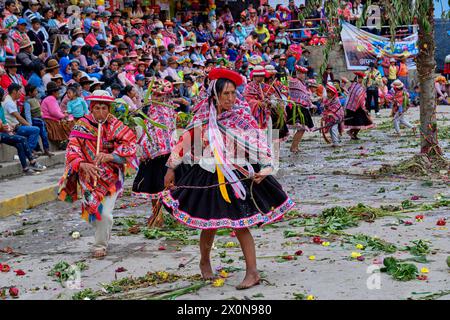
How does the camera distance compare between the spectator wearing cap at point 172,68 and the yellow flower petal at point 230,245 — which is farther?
the spectator wearing cap at point 172,68

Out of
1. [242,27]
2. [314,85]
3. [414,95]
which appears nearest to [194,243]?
[314,85]

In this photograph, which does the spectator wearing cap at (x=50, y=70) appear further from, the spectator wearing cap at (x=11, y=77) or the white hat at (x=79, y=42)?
the white hat at (x=79, y=42)

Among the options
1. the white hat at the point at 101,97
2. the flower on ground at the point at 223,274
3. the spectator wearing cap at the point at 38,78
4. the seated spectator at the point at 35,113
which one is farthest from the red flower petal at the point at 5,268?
the spectator wearing cap at the point at 38,78

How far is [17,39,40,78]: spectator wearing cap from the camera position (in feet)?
52.4

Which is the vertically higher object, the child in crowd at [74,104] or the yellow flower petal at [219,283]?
the child in crowd at [74,104]

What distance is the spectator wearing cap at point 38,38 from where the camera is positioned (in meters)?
17.6

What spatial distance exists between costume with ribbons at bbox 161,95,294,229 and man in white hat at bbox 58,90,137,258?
1.43 m

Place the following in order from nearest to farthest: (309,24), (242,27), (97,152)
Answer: (97,152)
(242,27)
(309,24)

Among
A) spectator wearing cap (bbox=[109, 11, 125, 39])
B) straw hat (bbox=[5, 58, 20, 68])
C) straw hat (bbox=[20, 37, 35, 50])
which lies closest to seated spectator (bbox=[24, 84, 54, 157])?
straw hat (bbox=[5, 58, 20, 68])

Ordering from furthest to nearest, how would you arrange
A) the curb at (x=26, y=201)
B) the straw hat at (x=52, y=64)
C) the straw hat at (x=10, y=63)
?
the straw hat at (x=52, y=64) → the straw hat at (x=10, y=63) → the curb at (x=26, y=201)

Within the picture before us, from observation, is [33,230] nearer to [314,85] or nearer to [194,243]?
[194,243]

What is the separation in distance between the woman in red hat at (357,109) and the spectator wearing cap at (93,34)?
6.34 metres

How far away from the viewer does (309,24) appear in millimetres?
31062
